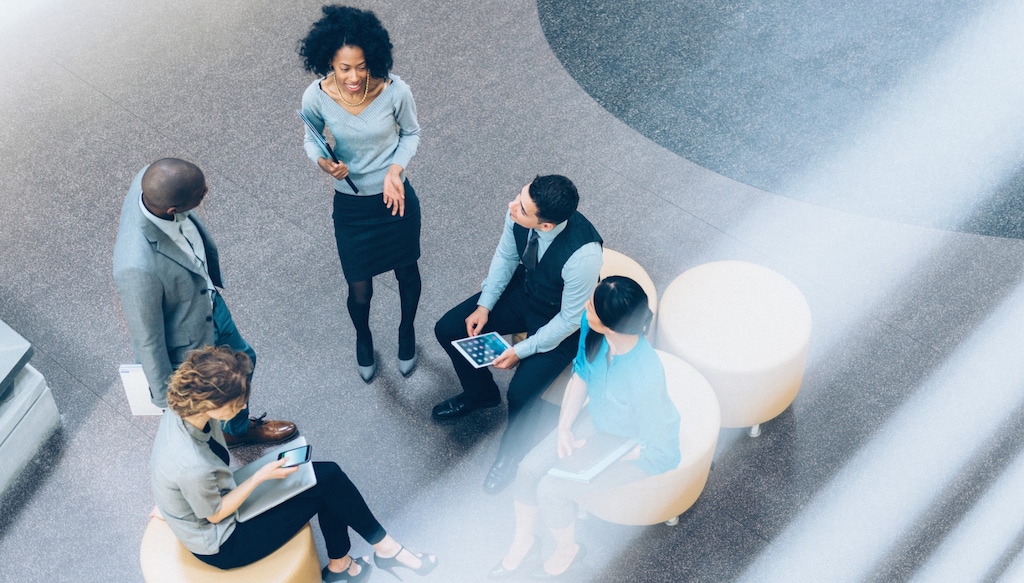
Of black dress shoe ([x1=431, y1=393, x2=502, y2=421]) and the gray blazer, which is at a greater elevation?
the gray blazer

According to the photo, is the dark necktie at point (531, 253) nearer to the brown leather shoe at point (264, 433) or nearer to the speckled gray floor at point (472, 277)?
the speckled gray floor at point (472, 277)

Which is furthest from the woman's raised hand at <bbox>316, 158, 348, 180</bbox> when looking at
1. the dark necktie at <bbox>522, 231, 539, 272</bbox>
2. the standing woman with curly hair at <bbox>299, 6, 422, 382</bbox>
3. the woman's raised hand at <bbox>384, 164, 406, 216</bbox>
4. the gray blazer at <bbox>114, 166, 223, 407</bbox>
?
the dark necktie at <bbox>522, 231, 539, 272</bbox>

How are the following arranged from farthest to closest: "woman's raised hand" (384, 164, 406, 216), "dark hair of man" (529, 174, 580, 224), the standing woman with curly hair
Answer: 1. "woman's raised hand" (384, 164, 406, 216)
2. the standing woman with curly hair
3. "dark hair of man" (529, 174, 580, 224)

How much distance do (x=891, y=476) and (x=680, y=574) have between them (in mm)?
1025

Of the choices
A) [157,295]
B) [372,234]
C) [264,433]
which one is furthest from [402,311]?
[157,295]

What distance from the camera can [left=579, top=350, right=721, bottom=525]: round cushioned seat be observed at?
3.29 metres

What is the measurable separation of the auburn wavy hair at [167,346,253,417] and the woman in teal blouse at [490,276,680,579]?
111 centimetres

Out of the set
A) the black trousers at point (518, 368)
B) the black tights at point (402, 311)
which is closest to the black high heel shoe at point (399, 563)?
the black trousers at point (518, 368)

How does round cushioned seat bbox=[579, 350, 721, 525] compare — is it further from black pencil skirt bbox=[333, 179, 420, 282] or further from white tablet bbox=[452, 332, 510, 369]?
black pencil skirt bbox=[333, 179, 420, 282]

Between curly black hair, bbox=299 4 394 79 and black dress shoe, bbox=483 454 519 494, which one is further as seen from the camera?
black dress shoe, bbox=483 454 519 494

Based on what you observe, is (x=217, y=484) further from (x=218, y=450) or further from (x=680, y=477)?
(x=680, y=477)

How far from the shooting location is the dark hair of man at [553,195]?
323 centimetres

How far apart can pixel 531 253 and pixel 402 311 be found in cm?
82

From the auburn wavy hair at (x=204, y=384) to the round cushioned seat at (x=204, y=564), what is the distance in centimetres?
63
